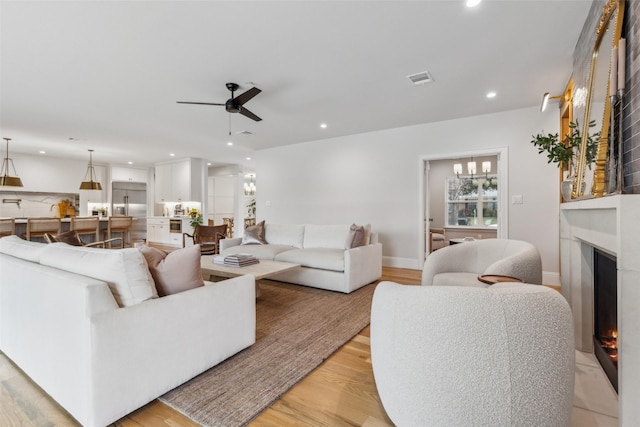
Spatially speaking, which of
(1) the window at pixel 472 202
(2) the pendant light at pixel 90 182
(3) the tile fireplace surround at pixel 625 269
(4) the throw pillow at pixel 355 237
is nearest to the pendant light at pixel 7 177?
(2) the pendant light at pixel 90 182

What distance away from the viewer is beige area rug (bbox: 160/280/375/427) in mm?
1515

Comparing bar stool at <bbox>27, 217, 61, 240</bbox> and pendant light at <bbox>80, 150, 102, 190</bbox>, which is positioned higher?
pendant light at <bbox>80, 150, 102, 190</bbox>

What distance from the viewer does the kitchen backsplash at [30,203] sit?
7.17 meters

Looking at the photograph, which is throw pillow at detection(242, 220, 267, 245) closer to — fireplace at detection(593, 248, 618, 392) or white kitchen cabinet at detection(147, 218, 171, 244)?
fireplace at detection(593, 248, 618, 392)

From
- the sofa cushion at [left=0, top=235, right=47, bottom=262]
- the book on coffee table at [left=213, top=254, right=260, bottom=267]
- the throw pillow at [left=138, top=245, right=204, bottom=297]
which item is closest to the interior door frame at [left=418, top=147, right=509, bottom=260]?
the book on coffee table at [left=213, top=254, right=260, bottom=267]

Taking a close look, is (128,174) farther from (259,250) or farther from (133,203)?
(259,250)

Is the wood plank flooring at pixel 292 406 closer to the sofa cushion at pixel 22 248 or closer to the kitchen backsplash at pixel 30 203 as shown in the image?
the sofa cushion at pixel 22 248

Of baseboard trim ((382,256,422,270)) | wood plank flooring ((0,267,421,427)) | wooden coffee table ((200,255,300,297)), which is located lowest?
wood plank flooring ((0,267,421,427))

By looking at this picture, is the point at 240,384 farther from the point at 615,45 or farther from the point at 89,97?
the point at 89,97

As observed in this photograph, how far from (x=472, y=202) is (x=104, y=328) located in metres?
7.58

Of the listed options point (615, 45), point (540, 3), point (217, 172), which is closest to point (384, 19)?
point (540, 3)

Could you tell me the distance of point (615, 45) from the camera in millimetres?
1598

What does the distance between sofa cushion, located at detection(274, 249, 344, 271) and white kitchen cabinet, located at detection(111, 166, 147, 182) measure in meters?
7.69

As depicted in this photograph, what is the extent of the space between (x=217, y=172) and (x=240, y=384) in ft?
29.0
